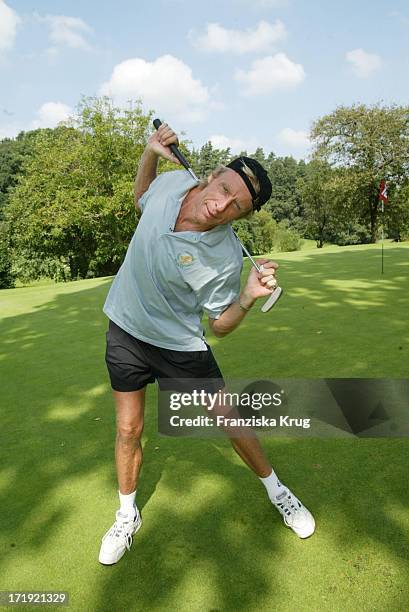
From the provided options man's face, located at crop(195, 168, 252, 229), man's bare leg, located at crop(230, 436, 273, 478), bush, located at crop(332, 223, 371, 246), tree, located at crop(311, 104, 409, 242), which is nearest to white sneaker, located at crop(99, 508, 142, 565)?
man's bare leg, located at crop(230, 436, 273, 478)

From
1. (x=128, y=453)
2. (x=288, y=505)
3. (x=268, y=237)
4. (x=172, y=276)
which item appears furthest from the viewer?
(x=268, y=237)

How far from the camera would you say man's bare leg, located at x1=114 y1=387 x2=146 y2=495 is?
2.57m

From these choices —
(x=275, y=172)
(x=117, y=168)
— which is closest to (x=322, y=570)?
(x=117, y=168)

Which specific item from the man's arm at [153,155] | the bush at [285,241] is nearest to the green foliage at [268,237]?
the bush at [285,241]

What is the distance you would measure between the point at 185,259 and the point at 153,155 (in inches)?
28.4

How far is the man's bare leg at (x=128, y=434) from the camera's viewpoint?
2570 millimetres

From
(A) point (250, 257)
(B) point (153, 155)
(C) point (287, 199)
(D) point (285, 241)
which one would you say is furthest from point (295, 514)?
(C) point (287, 199)

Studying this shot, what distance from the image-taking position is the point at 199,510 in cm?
265

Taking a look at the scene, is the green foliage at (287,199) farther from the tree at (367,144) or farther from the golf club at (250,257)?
the golf club at (250,257)

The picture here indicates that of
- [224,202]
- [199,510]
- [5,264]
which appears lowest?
[5,264]

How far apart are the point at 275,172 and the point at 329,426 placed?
7151 centimetres

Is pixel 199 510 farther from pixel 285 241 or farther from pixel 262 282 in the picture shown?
pixel 285 241

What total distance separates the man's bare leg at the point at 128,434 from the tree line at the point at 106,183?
2490cm

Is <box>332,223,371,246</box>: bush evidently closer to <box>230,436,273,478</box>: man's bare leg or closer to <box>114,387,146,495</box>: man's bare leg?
<box>230,436,273,478</box>: man's bare leg
